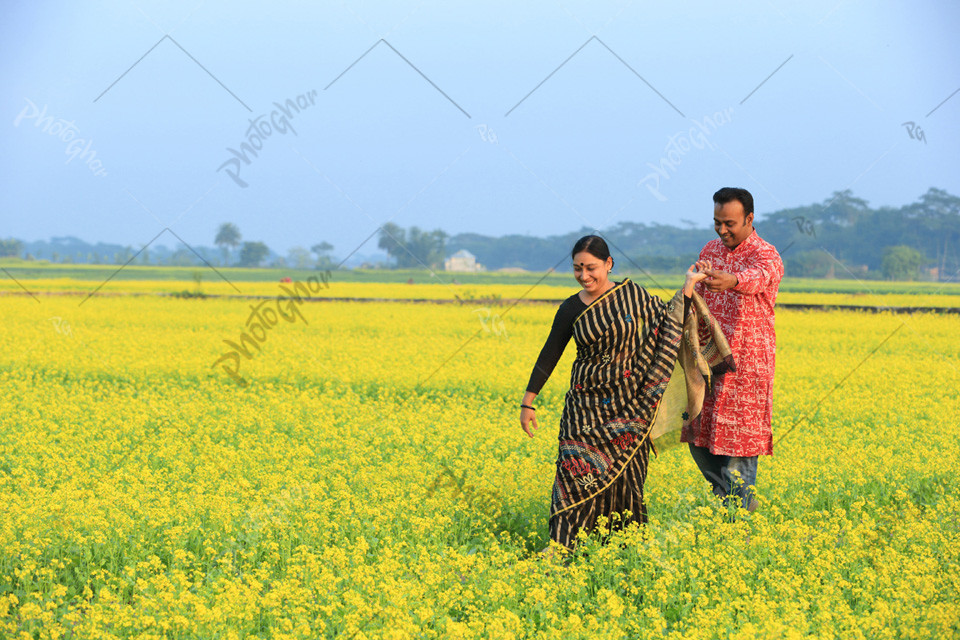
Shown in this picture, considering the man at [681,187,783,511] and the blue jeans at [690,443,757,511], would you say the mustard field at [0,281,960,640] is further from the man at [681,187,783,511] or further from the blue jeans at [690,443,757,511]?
the man at [681,187,783,511]

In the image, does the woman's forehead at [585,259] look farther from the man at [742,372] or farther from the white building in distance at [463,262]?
the white building in distance at [463,262]

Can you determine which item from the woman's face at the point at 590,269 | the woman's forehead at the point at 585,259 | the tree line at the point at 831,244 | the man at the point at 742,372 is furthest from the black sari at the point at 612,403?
the tree line at the point at 831,244

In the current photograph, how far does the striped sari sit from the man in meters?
0.27

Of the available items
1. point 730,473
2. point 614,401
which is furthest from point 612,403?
point 730,473

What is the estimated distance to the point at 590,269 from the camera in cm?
445

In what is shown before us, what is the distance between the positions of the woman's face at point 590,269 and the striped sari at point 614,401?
152 mm

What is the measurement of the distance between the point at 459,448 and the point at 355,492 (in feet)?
5.25

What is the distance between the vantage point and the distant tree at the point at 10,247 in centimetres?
8975

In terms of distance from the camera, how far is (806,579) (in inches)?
171

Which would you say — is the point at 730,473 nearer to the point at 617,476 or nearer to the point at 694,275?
the point at 617,476

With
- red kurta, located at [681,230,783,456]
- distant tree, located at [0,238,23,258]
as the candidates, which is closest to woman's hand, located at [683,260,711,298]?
red kurta, located at [681,230,783,456]

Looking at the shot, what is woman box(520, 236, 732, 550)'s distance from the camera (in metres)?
4.61

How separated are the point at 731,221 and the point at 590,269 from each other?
0.95m

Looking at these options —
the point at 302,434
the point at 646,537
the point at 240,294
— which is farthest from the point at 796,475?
the point at 240,294
